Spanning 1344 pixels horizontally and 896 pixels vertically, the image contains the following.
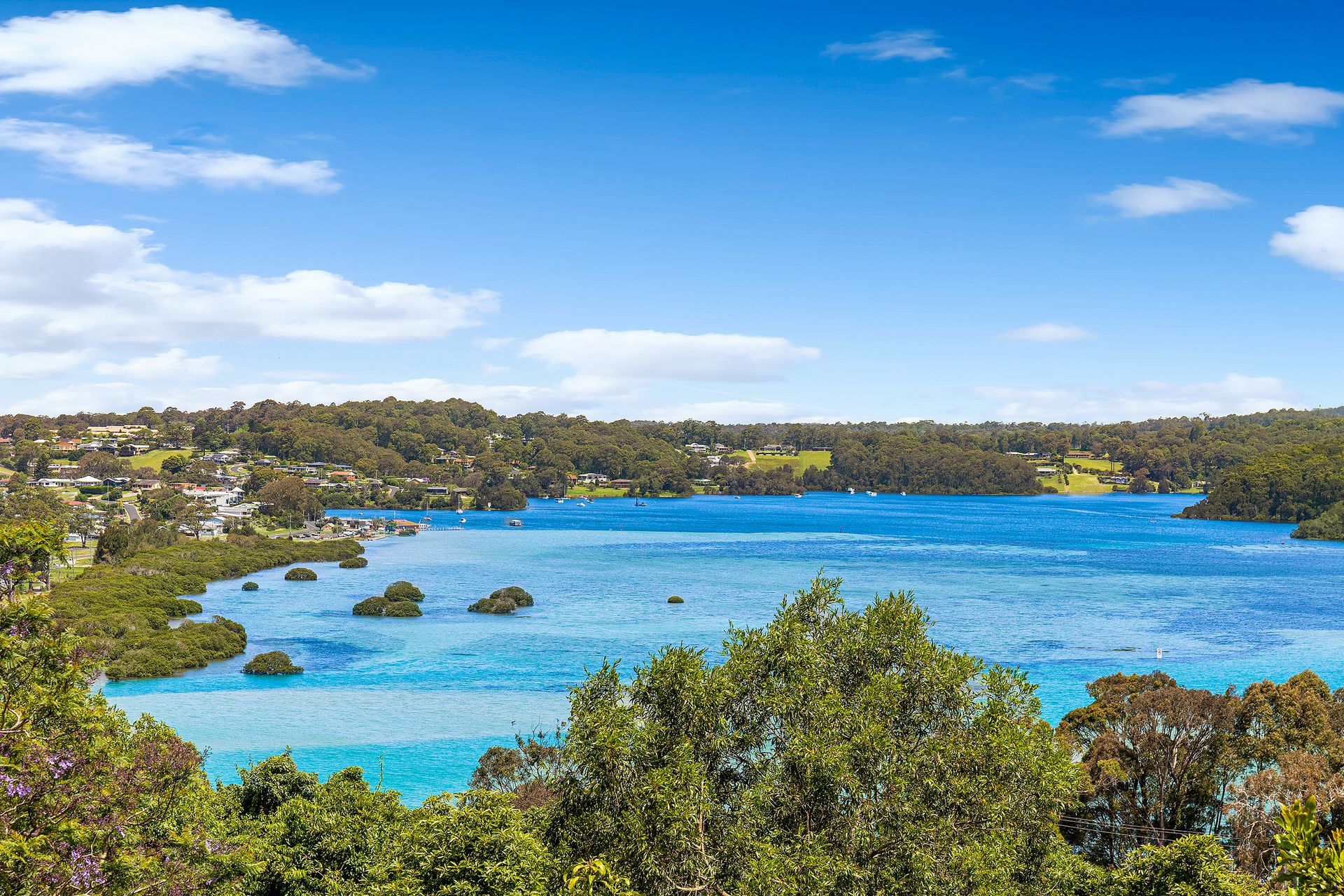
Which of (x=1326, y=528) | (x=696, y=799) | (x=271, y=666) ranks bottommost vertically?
(x=271, y=666)

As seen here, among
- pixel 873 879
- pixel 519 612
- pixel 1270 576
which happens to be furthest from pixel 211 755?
pixel 1270 576

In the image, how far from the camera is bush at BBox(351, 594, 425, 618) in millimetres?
77312

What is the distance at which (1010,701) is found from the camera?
16.5 metres

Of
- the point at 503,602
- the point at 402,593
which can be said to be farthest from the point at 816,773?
the point at 402,593

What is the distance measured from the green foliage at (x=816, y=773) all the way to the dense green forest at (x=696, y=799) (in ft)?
0.12

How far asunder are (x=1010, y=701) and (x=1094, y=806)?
14.0m

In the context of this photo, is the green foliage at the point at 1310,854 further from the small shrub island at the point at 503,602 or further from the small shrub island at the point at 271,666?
the small shrub island at the point at 503,602

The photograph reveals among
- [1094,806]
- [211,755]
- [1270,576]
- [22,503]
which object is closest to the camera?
[1094,806]

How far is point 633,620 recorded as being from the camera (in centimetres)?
7450

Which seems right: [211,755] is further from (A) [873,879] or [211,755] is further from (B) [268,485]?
(B) [268,485]

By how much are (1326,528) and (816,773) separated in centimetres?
16641

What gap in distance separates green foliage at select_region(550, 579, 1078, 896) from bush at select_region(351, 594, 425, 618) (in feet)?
212

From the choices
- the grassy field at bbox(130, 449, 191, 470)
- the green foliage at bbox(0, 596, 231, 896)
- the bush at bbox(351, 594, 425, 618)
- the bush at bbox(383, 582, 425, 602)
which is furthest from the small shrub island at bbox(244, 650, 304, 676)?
the grassy field at bbox(130, 449, 191, 470)

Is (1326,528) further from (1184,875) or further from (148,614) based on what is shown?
(1184,875)
